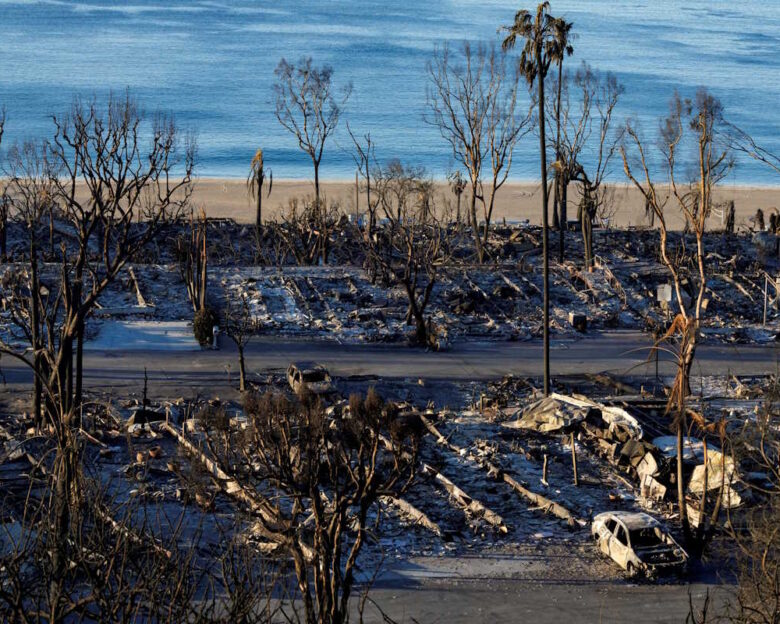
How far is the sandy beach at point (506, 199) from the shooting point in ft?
204

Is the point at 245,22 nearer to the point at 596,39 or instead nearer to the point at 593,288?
the point at 596,39

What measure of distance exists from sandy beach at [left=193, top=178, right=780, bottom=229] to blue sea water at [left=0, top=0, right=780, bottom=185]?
486 cm

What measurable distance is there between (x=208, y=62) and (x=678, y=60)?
5317 cm

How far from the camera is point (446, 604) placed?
59.1 ft

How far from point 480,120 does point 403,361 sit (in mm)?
20802

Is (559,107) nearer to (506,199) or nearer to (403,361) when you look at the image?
(403,361)

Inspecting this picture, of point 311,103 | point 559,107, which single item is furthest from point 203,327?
point 311,103

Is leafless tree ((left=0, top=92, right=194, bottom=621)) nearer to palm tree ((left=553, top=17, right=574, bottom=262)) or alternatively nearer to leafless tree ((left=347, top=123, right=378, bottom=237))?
leafless tree ((left=347, top=123, right=378, bottom=237))

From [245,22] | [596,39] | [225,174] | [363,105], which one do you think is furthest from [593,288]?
[245,22]

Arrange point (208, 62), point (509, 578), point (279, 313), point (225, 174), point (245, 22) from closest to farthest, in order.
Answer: point (509, 578) < point (279, 313) < point (225, 174) < point (208, 62) < point (245, 22)

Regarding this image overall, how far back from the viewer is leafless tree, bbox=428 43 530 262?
46.8 meters

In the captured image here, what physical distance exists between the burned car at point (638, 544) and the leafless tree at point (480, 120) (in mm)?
22667

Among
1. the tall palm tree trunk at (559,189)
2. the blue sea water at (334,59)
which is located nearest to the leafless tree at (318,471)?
the tall palm tree trunk at (559,189)

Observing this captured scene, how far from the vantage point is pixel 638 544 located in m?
19.5
